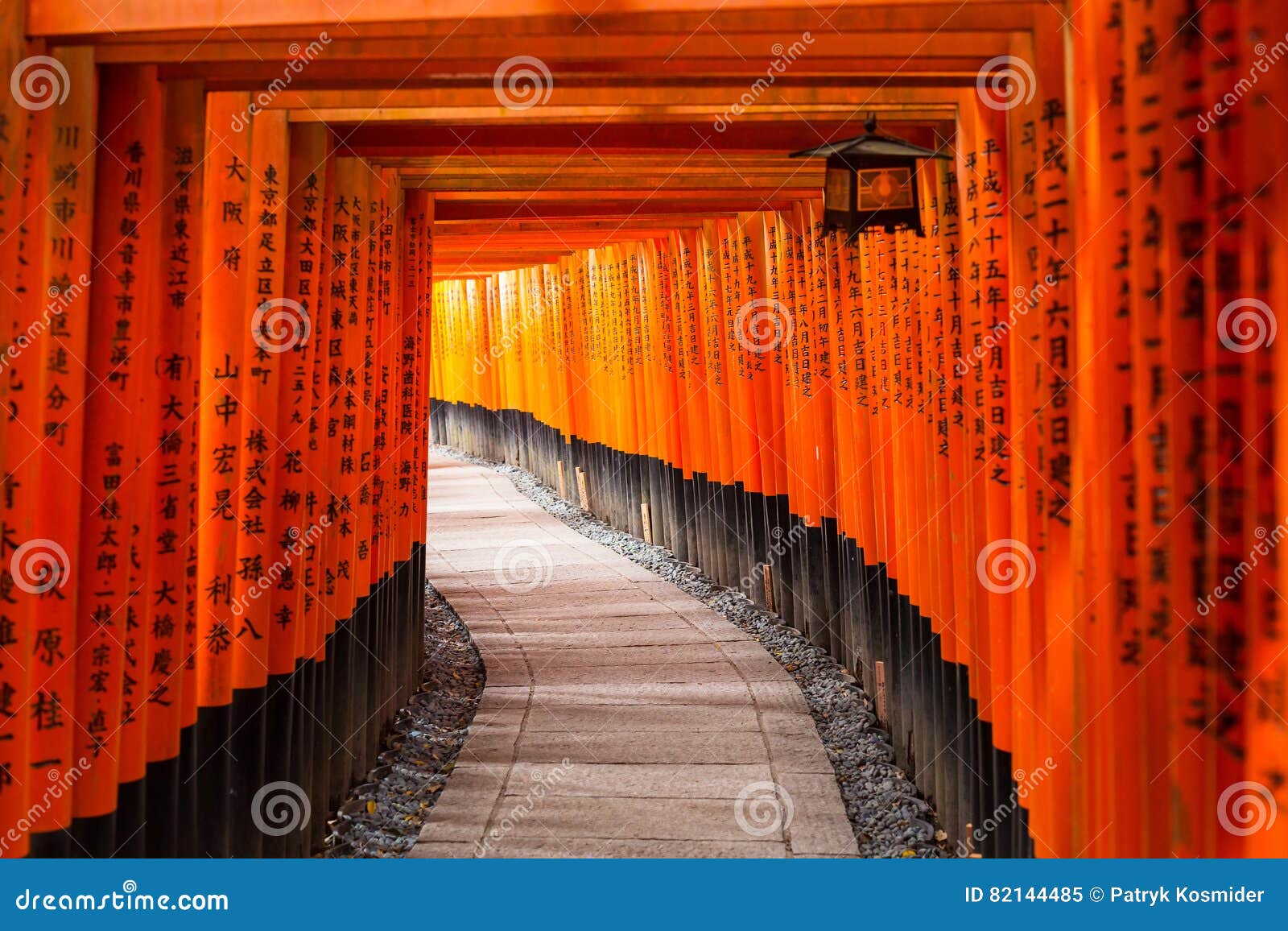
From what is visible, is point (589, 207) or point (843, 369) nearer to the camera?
point (843, 369)

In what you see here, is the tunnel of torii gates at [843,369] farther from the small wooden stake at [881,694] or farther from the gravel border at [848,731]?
the gravel border at [848,731]

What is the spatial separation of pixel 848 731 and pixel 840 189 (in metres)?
3.66

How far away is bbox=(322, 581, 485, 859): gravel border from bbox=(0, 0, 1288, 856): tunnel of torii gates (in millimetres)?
188

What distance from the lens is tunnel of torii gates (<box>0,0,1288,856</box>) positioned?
103 inches

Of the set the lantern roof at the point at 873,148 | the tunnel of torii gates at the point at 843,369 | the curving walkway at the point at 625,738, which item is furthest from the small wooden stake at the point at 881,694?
the lantern roof at the point at 873,148

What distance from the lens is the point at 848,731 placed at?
23.0ft

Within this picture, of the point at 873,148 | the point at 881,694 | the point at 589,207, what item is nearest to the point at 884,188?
the point at 873,148

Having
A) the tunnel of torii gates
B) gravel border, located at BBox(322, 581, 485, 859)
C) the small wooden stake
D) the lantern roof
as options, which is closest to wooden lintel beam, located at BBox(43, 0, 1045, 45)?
the tunnel of torii gates

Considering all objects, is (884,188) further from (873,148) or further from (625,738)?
(625,738)

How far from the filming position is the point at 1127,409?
9.41ft

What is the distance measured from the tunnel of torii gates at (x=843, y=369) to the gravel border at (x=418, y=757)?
188 millimetres

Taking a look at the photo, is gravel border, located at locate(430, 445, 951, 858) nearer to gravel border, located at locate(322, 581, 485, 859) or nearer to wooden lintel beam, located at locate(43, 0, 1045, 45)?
gravel border, located at locate(322, 581, 485, 859)

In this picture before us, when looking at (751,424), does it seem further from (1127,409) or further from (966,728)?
(1127,409)

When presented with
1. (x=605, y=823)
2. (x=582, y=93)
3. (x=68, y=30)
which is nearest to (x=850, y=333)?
(x=582, y=93)
